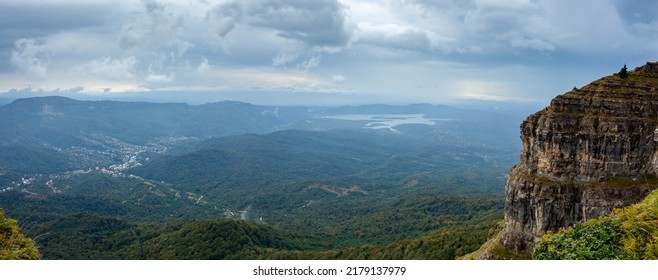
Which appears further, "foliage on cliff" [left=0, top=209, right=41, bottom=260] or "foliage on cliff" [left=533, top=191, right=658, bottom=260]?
"foliage on cliff" [left=0, top=209, right=41, bottom=260]

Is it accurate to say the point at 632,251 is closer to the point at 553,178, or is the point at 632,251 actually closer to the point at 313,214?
the point at 553,178

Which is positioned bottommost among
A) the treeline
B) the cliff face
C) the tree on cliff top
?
the treeline

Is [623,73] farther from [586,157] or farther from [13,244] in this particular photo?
[13,244]

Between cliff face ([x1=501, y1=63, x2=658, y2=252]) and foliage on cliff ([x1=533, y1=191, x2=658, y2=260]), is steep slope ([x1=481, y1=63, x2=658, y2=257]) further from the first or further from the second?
foliage on cliff ([x1=533, y1=191, x2=658, y2=260])

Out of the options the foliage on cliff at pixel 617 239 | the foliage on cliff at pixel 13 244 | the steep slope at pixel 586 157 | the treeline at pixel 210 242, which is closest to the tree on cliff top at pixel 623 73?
the steep slope at pixel 586 157

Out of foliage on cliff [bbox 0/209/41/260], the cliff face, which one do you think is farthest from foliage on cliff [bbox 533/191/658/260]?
the cliff face

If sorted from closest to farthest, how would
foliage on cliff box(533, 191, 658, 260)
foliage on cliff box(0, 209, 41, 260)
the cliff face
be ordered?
foliage on cliff box(533, 191, 658, 260)
foliage on cliff box(0, 209, 41, 260)
the cliff face

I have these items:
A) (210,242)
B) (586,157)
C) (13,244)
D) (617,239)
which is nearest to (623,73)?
(586,157)

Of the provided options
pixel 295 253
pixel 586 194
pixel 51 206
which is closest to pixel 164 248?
pixel 295 253
